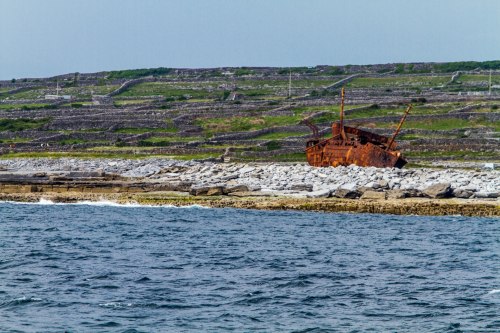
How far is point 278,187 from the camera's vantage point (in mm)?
48656

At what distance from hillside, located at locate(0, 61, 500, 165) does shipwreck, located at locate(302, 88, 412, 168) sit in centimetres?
560

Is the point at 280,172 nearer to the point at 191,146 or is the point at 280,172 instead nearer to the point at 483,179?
the point at 483,179

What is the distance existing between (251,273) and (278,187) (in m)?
21.7

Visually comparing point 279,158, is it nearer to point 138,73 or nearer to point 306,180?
point 306,180

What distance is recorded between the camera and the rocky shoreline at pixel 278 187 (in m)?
43.2

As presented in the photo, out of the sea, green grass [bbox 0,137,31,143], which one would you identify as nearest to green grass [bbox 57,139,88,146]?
green grass [bbox 0,137,31,143]

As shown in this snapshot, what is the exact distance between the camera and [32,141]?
7631cm

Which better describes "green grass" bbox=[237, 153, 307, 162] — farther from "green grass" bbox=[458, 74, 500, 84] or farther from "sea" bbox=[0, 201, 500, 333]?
"green grass" bbox=[458, 74, 500, 84]

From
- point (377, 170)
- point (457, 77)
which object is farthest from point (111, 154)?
point (457, 77)

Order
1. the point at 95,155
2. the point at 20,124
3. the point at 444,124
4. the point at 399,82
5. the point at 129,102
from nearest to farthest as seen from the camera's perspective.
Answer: the point at 95,155 → the point at 444,124 → the point at 20,124 → the point at 129,102 → the point at 399,82

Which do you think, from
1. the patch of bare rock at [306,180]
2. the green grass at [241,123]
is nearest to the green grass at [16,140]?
the green grass at [241,123]

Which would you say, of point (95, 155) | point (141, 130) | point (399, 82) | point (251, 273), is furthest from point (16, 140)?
point (251, 273)

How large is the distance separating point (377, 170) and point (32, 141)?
3378 cm

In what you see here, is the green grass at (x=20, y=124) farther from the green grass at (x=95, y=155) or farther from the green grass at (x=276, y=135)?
the green grass at (x=276, y=135)
